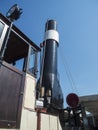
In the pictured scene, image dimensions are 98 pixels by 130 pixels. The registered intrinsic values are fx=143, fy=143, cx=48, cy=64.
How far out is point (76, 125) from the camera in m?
4.59

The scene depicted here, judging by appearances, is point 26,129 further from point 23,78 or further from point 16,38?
point 16,38

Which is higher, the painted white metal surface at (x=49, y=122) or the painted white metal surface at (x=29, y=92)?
the painted white metal surface at (x=29, y=92)

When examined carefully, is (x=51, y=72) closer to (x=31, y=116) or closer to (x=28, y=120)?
(x=31, y=116)

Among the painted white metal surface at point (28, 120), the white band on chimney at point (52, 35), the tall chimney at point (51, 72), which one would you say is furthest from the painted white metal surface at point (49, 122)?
the white band on chimney at point (52, 35)

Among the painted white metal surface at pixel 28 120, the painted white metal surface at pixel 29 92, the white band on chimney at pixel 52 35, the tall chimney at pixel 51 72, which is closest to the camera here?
the painted white metal surface at pixel 28 120

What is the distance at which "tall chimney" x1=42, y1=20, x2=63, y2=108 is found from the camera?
19.2 feet

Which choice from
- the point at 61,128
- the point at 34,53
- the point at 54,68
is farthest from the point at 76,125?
the point at 54,68

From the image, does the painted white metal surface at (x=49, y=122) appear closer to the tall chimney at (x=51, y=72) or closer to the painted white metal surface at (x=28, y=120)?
the painted white metal surface at (x=28, y=120)

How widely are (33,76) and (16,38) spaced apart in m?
1.25

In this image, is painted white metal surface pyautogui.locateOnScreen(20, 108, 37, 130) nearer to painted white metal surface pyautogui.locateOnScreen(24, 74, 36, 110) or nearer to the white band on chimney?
painted white metal surface pyautogui.locateOnScreen(24, 74, 36, 110)

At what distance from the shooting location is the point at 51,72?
6789 millimetres

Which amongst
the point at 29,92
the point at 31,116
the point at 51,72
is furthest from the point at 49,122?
the point at 51,72

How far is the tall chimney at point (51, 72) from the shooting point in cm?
586

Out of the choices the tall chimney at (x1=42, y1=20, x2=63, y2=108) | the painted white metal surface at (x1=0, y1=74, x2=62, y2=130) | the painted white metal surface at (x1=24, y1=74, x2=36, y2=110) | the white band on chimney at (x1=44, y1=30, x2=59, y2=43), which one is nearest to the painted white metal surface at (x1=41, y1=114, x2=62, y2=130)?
the painted white metal surface at (x1=0, y1=74, x2=62, y2=130)
